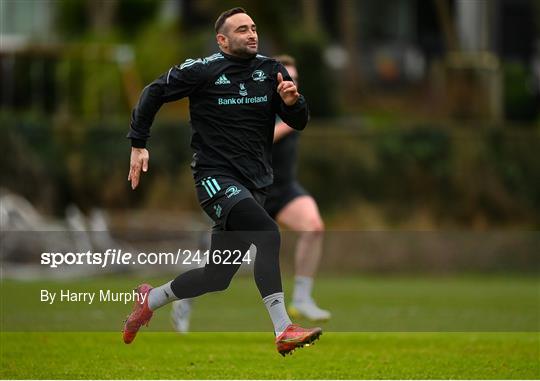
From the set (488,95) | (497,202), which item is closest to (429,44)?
(488,95)

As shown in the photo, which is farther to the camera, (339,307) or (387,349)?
(339,307)

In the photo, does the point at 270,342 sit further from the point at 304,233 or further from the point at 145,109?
the point at 145,109

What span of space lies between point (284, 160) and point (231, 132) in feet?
12.3

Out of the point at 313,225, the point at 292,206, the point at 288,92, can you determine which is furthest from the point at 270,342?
the point at 288,92

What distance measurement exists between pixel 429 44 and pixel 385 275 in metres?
→ 13.2

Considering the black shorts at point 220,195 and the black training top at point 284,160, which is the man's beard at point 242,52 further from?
the black training top at point 284,160

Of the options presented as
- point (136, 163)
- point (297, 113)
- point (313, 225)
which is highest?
point (297, 113)

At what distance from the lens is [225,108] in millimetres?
9148

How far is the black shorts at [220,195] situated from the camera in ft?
29.6

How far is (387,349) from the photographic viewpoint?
1112 cm

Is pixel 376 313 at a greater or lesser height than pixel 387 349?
lesser

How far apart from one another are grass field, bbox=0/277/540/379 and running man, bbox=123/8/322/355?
82 cm

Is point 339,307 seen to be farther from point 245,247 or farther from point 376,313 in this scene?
point 245,247

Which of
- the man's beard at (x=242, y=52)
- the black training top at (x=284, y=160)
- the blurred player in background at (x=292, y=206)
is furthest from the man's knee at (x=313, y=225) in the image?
the man's beard at (x=242, y=52)
